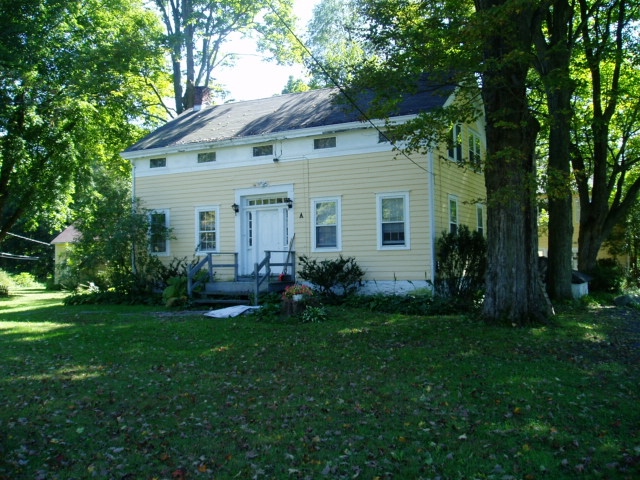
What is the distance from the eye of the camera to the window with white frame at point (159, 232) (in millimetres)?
17609

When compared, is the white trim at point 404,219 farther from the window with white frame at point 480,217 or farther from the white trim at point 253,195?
the window with white frame at point 480,217

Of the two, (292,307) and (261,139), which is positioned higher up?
(261,139)

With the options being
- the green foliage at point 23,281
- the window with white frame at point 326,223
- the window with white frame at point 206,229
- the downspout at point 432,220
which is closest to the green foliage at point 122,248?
the window with white frame at point 206,229

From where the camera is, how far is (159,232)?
1761 cm

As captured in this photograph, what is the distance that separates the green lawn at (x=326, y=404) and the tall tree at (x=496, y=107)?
38.4 inches

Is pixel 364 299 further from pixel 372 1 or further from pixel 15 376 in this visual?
pixel 15 376

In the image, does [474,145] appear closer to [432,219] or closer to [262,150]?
[432,219]

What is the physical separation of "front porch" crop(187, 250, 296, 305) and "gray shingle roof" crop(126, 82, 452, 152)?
378 cm

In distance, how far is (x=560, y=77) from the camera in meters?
9.39

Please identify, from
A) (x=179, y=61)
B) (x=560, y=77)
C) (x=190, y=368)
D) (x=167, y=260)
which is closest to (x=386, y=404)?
(x=190, y=368)

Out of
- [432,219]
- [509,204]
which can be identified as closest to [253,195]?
[432,219]

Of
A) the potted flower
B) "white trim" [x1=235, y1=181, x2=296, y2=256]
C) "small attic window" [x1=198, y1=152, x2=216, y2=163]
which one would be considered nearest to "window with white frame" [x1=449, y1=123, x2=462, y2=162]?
"white trim" [x1=235, y1=181, x2=296, y2=256]

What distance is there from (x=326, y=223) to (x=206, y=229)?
13.7 feet

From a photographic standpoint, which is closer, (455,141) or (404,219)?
(404,219)
